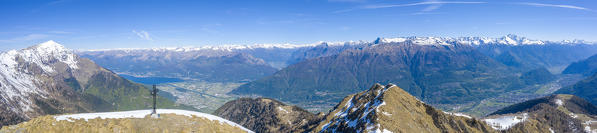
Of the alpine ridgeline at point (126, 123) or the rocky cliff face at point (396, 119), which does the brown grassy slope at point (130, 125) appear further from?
the rocky cliff face at point (396, 119)

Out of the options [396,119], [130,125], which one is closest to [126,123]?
[130,125]

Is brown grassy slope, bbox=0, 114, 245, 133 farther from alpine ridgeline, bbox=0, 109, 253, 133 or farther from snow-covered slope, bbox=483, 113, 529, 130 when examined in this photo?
snow-covered slope, bbox=483, 113, 529, 130

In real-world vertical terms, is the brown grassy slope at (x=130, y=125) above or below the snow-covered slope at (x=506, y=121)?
above

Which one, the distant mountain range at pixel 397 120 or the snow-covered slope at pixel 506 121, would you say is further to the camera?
the snow-covered slope at pixel 506 121

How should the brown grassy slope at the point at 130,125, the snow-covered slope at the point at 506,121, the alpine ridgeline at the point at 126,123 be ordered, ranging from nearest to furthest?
1. the brown grassy slope at the point at 130,125
2. the alpine ridgeline at the point at 126,123
3. the snow-covered slope at the point at 506,121

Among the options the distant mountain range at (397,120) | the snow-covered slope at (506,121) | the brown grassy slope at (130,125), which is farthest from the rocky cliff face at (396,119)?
the snow-covered slope at (506,121)

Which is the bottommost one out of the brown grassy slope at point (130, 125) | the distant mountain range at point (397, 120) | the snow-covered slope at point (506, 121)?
the snow-covered slope at point (506, 121)

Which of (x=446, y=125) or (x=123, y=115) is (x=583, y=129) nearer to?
(x=446, y=125)

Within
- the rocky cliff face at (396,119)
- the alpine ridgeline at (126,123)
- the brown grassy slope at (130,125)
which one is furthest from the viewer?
the rocky cliff face at (396,119)
